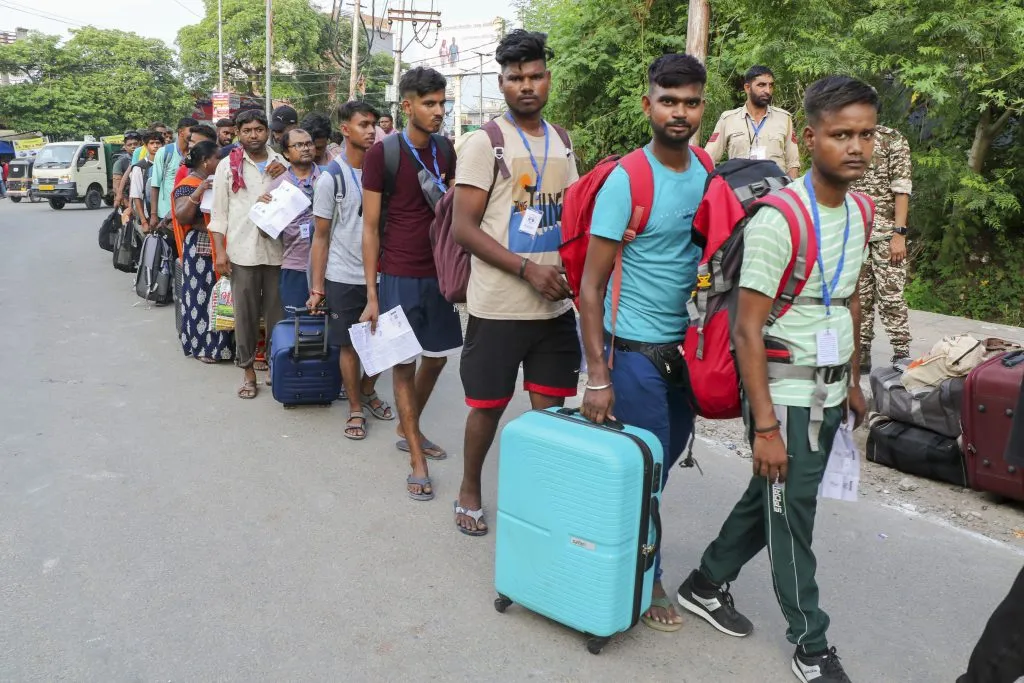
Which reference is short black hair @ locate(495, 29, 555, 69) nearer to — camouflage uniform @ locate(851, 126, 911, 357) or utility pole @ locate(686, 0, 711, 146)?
camouflage uniform @ locate(851, 126, 911, 357)

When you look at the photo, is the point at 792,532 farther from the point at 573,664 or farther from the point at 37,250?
the point at 37,250

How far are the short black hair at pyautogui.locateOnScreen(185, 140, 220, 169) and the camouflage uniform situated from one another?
495cm

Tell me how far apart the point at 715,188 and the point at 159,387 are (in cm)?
487

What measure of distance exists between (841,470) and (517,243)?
1.53 meters

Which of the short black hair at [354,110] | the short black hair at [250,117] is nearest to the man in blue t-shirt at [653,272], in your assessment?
the short black hair at [354,110]

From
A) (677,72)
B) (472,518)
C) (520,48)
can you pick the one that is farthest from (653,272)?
(472,518)

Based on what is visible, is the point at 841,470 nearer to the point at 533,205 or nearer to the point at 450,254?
the point at 533,205

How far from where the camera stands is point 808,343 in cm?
269

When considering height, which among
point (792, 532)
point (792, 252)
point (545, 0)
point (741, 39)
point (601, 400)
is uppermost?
point (545, 0)

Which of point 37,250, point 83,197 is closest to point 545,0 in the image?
A: point 37,250

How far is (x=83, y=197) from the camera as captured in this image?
25375mm

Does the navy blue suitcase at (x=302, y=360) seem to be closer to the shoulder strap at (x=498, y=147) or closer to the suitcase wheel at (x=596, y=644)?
the shoulder strap at (x=498, y=147)

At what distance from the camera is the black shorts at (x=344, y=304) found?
5.25 m

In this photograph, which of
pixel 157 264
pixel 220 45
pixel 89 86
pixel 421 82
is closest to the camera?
pixel 421 82
